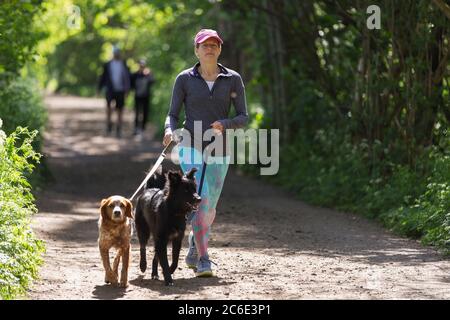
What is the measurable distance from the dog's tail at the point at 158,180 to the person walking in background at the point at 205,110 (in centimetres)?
37

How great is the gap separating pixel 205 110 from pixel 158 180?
88 centimetres

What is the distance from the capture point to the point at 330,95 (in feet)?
57.1

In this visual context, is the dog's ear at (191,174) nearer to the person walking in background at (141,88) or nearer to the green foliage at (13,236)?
the green foliage at (13,236)

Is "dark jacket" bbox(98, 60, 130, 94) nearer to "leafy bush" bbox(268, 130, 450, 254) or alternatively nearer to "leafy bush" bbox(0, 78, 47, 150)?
"leafy bush" bbox(268, 130, 450, 254)

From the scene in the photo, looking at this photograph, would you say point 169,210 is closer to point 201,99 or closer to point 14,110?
point 201,99

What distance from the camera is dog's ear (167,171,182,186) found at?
28.6 ft

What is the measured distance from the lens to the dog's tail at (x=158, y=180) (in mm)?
9617

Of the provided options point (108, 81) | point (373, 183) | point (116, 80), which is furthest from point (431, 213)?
point (108, 81)

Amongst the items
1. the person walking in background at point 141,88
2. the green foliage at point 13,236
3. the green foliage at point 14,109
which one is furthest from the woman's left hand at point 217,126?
the person walking in background at point 141,88

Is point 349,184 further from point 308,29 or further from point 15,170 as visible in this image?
point 15,170

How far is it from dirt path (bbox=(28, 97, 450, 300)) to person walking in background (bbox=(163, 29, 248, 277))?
0.54 metres

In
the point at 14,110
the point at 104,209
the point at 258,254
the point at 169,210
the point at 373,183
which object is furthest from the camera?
the point at 14,110

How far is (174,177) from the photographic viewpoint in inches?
343
